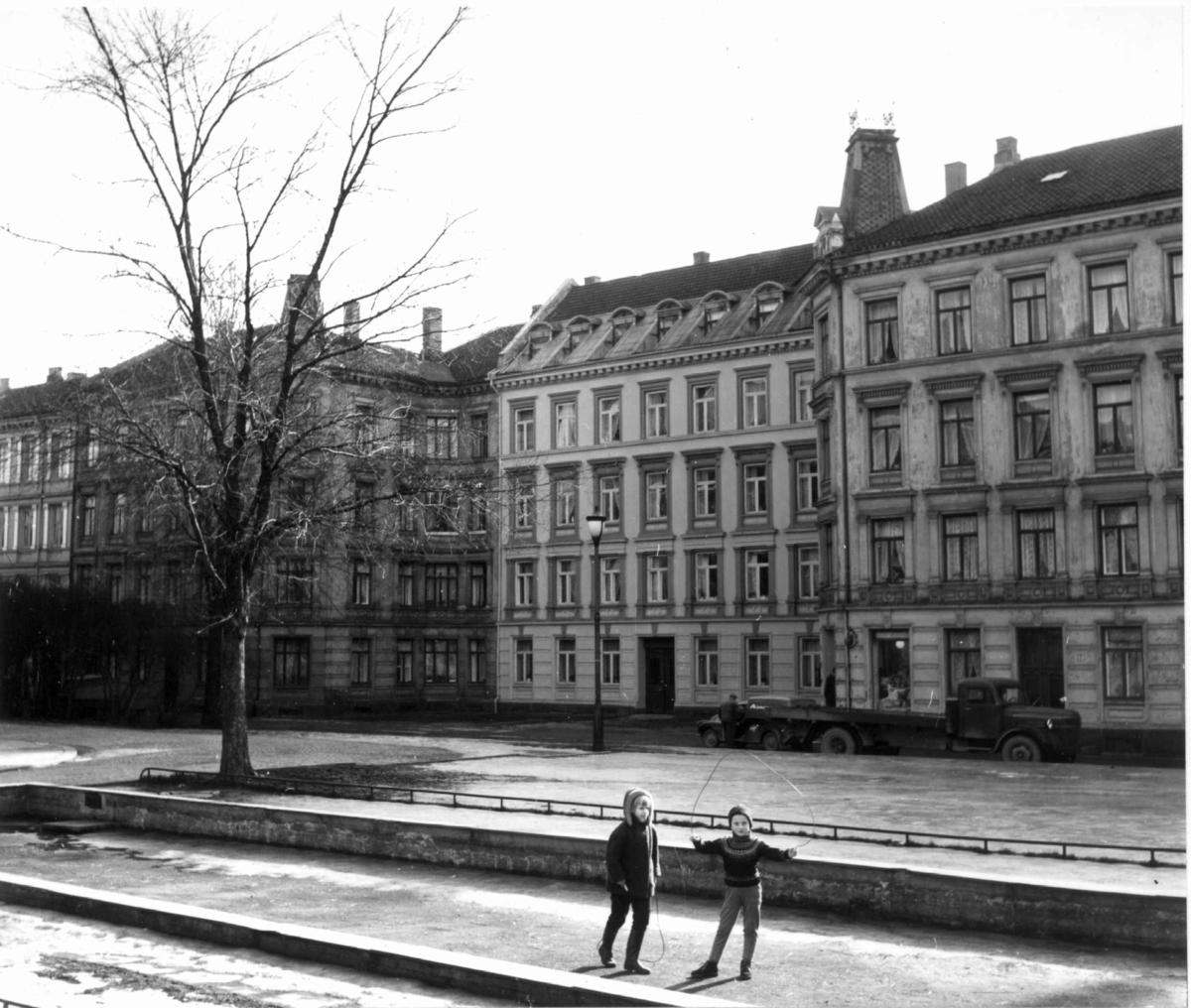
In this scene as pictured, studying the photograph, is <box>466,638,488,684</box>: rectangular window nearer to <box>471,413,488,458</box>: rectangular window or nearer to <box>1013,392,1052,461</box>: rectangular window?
<box>471,413,488,458</box>: rectangular window

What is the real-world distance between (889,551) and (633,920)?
30.1 feet

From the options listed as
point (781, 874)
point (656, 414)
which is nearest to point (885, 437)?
point (656, 414)

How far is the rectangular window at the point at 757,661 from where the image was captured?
15.3 meters

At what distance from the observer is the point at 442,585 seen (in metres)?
11.9

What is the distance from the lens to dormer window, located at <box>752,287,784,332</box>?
1365cm

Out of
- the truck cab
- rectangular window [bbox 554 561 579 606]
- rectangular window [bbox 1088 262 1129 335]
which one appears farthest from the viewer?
the truck cab

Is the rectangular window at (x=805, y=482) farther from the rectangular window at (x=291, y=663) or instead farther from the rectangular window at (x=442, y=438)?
the rectangular window at (x=291, y=663)

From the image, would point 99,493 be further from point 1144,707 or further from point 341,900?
point 1144,707

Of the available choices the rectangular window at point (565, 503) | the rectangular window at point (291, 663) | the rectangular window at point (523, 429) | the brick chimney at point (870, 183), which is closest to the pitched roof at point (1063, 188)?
the brick chimney at point (870, 183)

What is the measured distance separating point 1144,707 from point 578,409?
546cm

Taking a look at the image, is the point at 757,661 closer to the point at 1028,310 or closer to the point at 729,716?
the point at 729,716

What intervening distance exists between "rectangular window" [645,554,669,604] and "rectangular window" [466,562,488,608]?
1.53 metres

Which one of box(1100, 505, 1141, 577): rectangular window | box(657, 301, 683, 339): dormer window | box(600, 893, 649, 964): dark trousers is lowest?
box(600, 893, 649, 964): dark trousers

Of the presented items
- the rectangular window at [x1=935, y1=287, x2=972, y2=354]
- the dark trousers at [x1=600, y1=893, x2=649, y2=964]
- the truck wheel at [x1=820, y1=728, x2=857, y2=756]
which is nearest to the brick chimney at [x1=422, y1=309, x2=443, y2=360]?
the rectangular window at [x1=935, y1=287, x2=972, y2=354]
